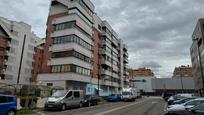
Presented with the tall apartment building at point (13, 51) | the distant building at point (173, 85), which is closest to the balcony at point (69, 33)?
the tall apartment building at point (13, 51)

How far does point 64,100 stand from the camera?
25.1 meters

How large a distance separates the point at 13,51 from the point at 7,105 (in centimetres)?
5487

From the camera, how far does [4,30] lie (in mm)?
63094

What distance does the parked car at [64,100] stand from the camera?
2412 cm

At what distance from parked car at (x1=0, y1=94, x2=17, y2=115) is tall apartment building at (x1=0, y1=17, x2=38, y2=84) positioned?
144ft

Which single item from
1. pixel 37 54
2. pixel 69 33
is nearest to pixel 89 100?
pixel 69 33

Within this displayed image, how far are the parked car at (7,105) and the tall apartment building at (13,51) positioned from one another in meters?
43.9

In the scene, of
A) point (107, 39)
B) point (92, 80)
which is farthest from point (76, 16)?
point (107, 39)

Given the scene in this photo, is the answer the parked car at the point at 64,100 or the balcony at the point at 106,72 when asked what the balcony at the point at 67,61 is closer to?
the balcony at the point at 106,72

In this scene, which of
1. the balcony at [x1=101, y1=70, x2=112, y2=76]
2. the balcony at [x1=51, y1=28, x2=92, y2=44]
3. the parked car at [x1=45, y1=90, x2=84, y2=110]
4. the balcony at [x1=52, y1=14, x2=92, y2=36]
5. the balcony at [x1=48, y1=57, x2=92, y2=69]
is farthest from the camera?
the balcony at [x1=101, y1=70, x2=112, y2=76]

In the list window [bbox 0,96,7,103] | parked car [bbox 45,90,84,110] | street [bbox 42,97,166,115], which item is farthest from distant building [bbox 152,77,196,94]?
window [bbox 0,96,7,103]

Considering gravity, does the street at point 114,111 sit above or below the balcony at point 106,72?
below

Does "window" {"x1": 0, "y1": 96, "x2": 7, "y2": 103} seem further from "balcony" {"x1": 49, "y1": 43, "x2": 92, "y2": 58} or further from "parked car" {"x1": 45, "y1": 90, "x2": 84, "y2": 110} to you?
"balcony" {"x1": 49, "y1": 43, "x2": 92, "y2": 58}

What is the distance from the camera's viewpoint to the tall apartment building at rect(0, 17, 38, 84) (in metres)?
63.5
